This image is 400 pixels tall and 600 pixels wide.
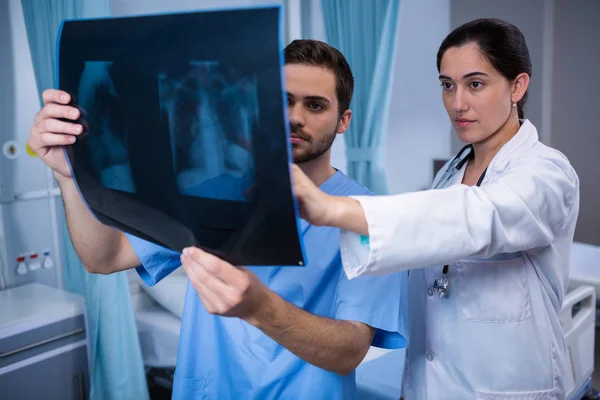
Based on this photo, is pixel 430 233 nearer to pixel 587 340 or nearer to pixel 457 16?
pixel 587 340

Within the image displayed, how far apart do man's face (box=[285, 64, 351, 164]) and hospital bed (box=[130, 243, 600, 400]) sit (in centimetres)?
100

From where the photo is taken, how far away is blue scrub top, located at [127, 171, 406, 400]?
99 cm

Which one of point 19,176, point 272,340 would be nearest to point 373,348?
point 272,340

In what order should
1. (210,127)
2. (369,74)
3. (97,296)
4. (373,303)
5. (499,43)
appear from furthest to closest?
(369,74) < (97,296) < (499,43) < (373,303) < (210,127)

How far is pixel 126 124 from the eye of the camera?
2.25 feet

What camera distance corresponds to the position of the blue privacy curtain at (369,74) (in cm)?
302

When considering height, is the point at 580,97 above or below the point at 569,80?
below

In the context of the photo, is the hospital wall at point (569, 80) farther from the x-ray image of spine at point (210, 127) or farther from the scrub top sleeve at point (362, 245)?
the x-ray image of spine at point (210, 127)

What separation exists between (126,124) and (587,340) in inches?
88.5

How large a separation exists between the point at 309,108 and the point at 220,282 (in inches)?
18.9

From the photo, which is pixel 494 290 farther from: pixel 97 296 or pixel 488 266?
pixel 97 296

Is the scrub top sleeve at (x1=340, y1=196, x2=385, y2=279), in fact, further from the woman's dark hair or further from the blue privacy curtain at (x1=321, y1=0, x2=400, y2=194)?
the blue privacy curtain at (x1=321, y1=0, x2=400, y2=194)

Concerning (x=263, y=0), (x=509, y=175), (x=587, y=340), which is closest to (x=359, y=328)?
(x=509, y=175)

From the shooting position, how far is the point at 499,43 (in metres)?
1.18
